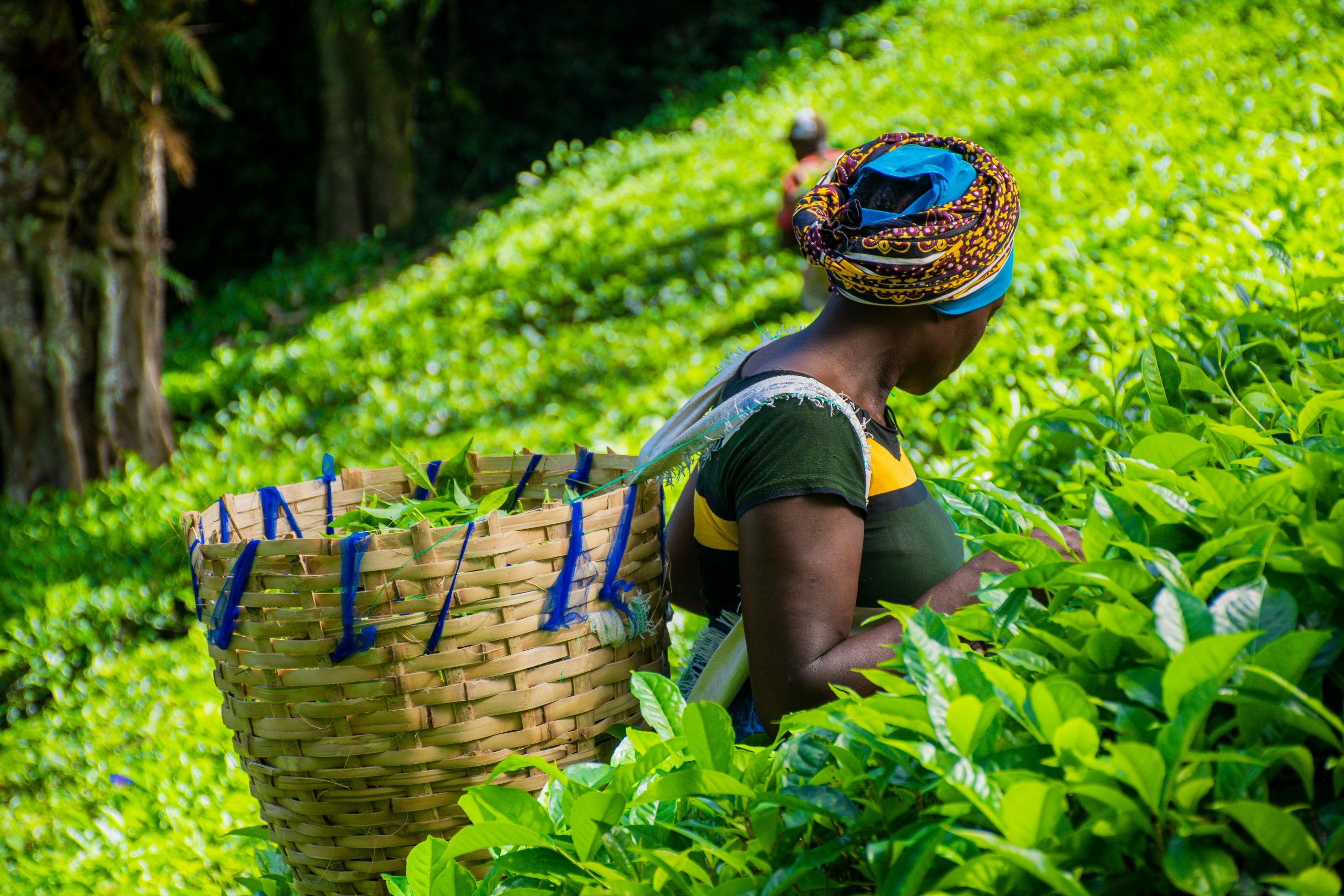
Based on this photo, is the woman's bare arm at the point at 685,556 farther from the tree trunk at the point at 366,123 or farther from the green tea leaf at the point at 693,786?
the tree trunk at the point at 366,123

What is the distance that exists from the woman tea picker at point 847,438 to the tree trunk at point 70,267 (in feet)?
17.5

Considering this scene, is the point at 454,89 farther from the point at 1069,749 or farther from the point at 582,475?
the point at 1069,749

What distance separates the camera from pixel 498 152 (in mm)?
13273

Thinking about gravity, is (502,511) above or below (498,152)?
above

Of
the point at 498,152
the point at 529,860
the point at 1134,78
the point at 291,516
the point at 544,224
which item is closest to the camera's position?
the point at 529,860

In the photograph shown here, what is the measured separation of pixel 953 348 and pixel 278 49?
41.0 feet

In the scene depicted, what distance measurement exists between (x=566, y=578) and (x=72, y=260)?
5.57 metres

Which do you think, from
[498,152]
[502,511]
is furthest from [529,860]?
[498,152]

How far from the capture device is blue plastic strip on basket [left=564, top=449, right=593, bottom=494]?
1.88 m

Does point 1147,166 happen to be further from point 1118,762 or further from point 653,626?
point 1118,762

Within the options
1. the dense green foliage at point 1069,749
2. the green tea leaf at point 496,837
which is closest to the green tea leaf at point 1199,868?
the dense green foliage at point 1069,749

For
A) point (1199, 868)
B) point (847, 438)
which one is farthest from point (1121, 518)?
point (847, 438)

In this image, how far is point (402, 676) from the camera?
146 centimetres

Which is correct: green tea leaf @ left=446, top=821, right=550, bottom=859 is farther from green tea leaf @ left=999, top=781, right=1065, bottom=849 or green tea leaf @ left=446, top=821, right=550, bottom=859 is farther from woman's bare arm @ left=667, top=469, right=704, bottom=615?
woman's bare arm @ left=667, top=469, right=704, bottom=615
